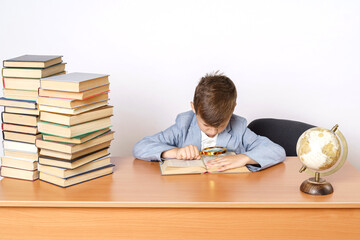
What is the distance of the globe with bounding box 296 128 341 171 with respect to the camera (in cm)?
192

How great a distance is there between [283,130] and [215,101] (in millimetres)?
868

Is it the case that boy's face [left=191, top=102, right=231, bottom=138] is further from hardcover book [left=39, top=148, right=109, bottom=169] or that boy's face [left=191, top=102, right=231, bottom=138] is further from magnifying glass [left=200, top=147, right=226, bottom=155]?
hardcover book [left=39, top=148, right=109, bottom=169]

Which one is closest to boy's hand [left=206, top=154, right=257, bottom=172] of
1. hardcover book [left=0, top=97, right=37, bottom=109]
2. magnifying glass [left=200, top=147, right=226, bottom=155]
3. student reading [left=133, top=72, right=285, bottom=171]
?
student reading [left=133, top=72, right=285, bottom=171]

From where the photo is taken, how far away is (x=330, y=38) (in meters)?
3.99

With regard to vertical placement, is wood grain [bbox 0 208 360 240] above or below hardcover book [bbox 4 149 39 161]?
below

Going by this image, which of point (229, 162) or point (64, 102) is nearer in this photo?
point (64, 102)

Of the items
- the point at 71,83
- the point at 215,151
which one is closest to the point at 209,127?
the point at 215,151

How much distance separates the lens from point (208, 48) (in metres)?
4.05

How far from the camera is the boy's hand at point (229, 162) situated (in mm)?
2336

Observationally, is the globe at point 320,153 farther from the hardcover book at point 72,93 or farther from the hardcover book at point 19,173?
the hardcover book at point 19,173

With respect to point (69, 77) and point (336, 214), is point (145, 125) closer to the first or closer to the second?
point (69, 77)

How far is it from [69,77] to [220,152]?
89 centimetres

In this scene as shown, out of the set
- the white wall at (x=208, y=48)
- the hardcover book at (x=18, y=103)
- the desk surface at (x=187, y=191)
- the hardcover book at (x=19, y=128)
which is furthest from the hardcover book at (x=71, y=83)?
the white wall at (x=208, y=48)

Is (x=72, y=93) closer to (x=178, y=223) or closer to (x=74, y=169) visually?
(x=74, y=169)
